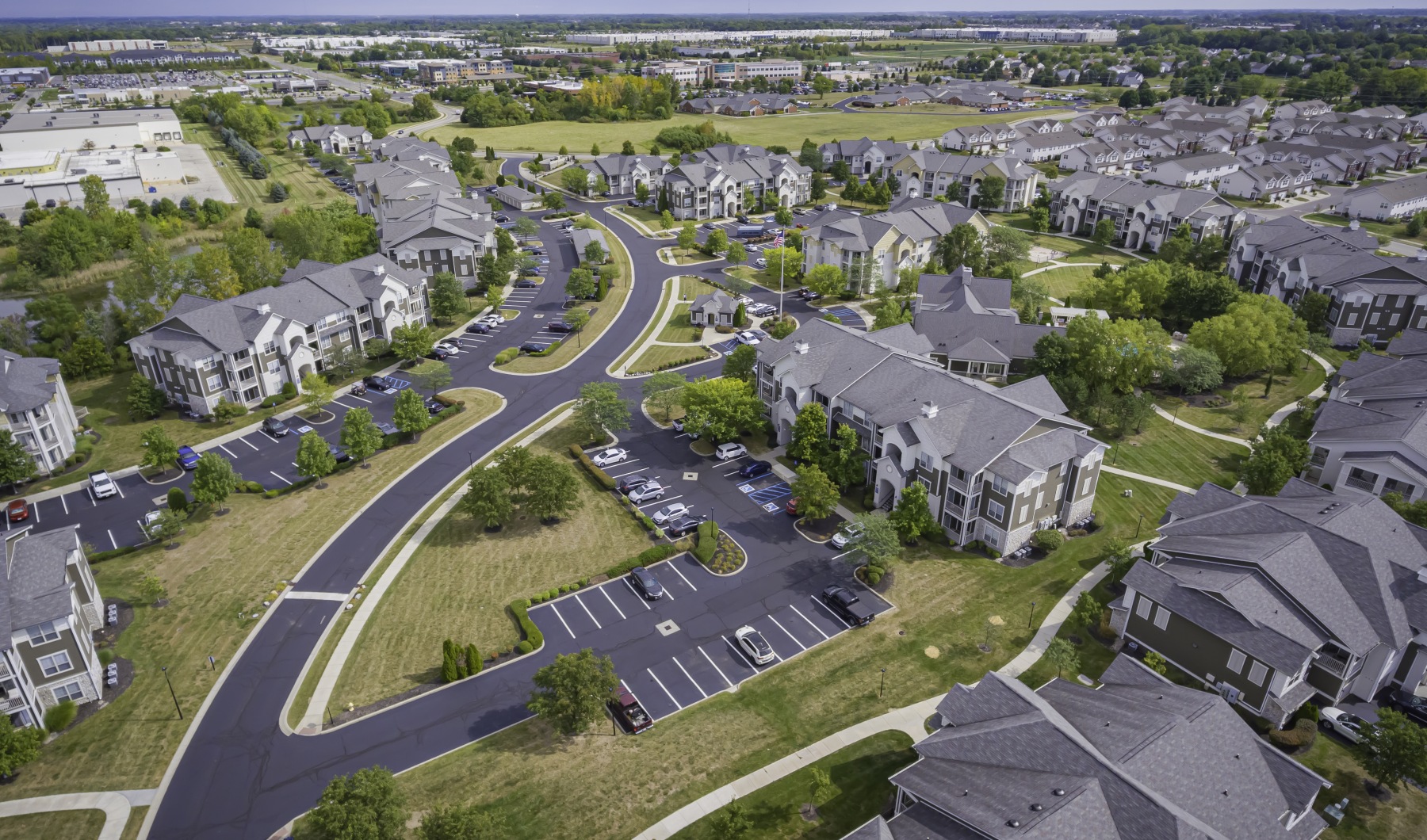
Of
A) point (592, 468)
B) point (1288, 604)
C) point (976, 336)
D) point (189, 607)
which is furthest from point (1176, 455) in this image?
point (189, 607)

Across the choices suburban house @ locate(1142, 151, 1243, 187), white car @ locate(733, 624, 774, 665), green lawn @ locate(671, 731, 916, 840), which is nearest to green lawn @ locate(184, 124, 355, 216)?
white car @ locate(733, 624, 774, 665)

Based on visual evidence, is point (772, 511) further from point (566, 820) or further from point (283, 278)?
point (283, 278)

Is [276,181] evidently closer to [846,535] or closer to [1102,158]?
[846,535]

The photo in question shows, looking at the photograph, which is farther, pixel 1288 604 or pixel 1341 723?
pixel 1288 604

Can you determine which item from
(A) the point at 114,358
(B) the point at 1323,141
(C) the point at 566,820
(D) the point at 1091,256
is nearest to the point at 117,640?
(C) the point at 566,820

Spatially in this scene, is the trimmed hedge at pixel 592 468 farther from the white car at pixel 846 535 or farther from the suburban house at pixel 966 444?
the white car at pixel 846 535

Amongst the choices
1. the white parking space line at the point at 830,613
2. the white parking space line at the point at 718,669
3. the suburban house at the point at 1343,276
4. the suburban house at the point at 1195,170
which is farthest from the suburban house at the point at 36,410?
the suburban house at the point at 1195,170
